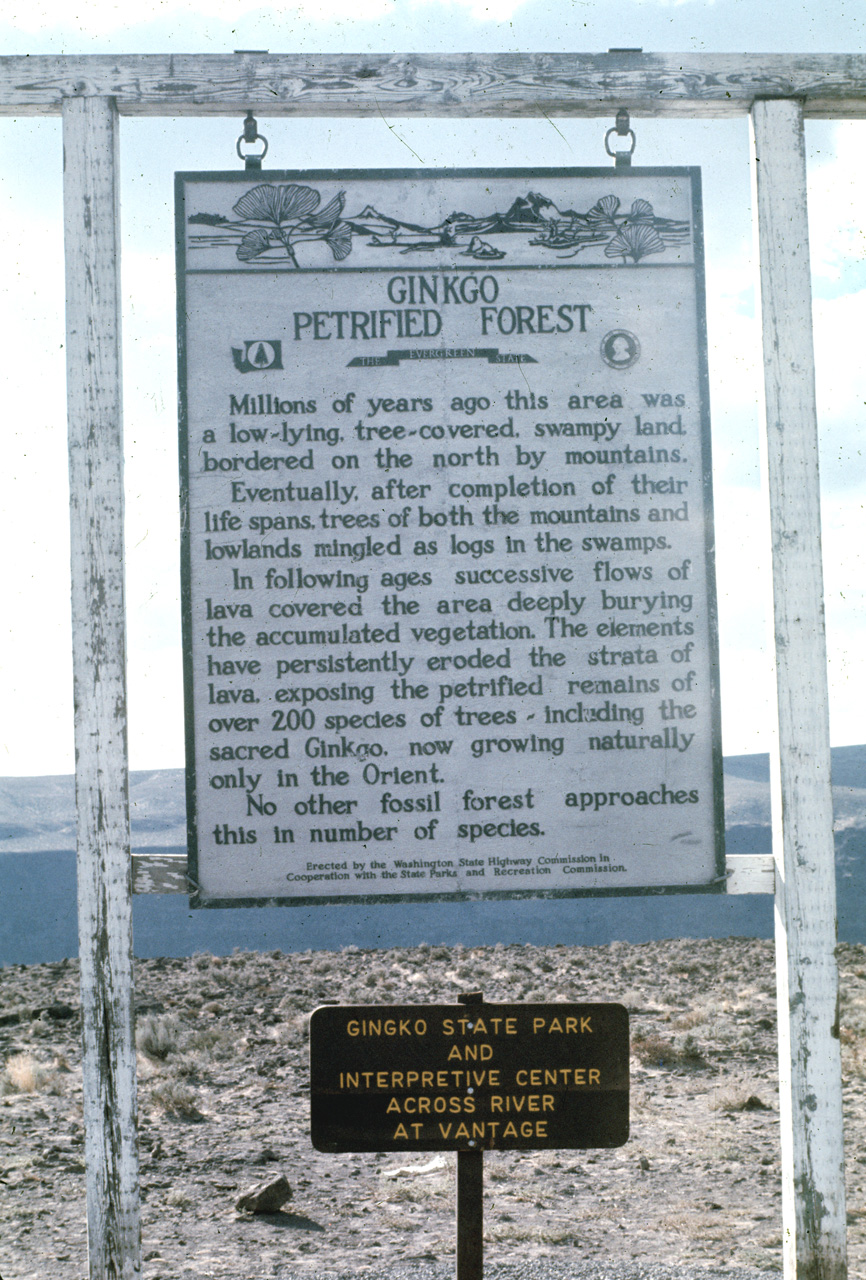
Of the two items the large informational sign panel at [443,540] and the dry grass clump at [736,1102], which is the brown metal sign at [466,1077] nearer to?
the large informational sign panel at [443,540]

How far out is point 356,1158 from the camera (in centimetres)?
705

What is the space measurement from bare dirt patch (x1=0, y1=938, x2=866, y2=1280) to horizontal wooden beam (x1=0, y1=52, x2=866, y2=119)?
533 centimetres

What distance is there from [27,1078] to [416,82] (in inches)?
368

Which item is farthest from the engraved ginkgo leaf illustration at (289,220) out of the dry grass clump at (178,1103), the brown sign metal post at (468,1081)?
the dry grass clump at (178,1103)

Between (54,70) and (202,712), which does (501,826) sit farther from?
(54,70)

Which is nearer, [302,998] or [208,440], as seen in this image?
[208,440]

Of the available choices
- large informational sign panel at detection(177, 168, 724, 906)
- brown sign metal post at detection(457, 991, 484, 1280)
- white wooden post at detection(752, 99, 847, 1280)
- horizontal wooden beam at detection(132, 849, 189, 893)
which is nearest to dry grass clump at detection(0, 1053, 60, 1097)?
horizontal wooden beam at detection(132, 849, 189, 893)

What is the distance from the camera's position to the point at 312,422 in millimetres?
3426

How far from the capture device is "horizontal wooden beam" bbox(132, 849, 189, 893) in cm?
328

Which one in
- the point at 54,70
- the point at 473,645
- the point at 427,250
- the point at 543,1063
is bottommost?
the point at 543,1063

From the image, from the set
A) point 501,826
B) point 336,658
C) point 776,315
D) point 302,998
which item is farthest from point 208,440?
point 302,998

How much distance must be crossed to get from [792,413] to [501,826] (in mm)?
1842

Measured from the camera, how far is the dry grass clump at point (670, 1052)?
32.1ft

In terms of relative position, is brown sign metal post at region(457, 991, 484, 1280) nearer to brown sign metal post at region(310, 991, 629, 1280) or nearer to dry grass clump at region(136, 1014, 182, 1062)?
brown sign metal post at region(310, 991, 629, 1280)
